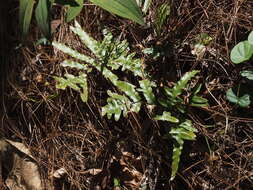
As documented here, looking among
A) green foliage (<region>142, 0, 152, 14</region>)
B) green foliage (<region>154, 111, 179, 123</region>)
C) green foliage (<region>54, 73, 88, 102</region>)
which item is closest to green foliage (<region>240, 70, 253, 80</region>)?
green foliage (<region>154, 111, 179, 123</region>)

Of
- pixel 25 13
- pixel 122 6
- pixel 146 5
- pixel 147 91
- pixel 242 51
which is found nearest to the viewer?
pixel 122 6

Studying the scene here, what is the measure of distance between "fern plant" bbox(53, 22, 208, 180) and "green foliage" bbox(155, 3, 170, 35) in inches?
5.4

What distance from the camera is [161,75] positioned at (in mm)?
1663

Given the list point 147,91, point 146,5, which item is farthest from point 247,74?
point 146,5

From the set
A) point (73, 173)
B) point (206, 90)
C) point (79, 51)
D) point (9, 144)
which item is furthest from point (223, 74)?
point (9, 144)

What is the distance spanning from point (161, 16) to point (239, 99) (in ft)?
1.38

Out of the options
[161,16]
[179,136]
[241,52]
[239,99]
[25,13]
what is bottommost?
[179,136]

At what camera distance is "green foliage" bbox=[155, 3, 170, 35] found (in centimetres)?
164

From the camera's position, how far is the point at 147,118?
1655 millimetres

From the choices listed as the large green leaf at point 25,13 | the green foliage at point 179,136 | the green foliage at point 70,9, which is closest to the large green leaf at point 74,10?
the green foliage at point 70,9

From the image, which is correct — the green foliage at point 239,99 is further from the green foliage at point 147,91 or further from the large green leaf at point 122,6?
the large green leaf at point 122,6

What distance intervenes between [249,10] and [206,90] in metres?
0.32

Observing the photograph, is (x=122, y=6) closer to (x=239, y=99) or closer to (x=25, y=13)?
(x=25, y=13)

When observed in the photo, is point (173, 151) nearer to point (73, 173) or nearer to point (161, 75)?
point (161, 75)
